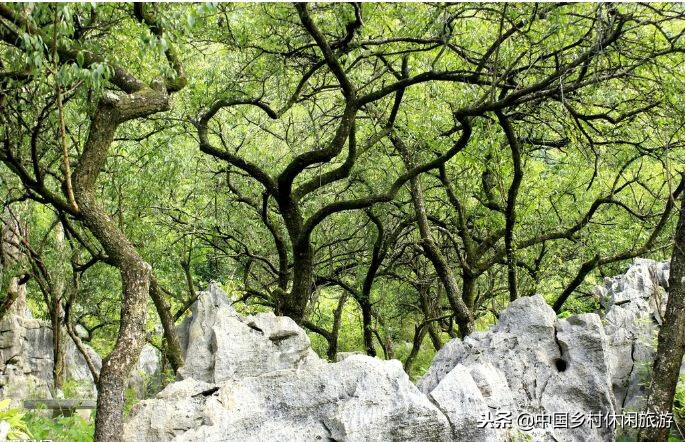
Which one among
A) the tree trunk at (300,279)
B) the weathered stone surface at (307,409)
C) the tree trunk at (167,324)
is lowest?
the weathered stone surface at (307,409)

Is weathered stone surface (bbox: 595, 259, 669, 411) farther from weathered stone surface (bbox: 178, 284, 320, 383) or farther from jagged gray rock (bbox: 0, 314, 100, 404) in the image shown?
jagged gray rock (bbox: 0, 314, 100, 404)

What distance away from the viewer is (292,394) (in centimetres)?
781

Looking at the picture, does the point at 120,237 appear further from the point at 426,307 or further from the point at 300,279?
the point at 426,307

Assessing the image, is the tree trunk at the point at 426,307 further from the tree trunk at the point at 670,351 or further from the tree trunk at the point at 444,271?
the tree trunk at the point at 670,351

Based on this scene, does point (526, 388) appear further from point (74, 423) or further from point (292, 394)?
point (74, 423)

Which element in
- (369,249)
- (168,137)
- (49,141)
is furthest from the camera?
(369,249)

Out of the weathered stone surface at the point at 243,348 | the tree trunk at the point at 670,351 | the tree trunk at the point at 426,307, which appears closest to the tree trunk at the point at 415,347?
the tree trunk at the point at 426,307

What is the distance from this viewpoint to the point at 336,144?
1081 cm

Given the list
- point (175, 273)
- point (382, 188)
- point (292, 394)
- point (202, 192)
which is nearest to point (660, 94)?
point (382, 188)

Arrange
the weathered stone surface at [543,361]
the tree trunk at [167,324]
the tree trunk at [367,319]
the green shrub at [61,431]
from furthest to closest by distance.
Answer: the tree trunk at [367,319] → the tree trunk at [167,324] → the weathered stone surface at [543,361] → the green shrub at [61,431]

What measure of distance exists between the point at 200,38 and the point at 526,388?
7.67 meters

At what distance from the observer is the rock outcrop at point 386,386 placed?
7449mm

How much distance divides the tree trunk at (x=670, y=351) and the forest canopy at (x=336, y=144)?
0.95 metres

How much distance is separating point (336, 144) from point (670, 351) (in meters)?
5.35
